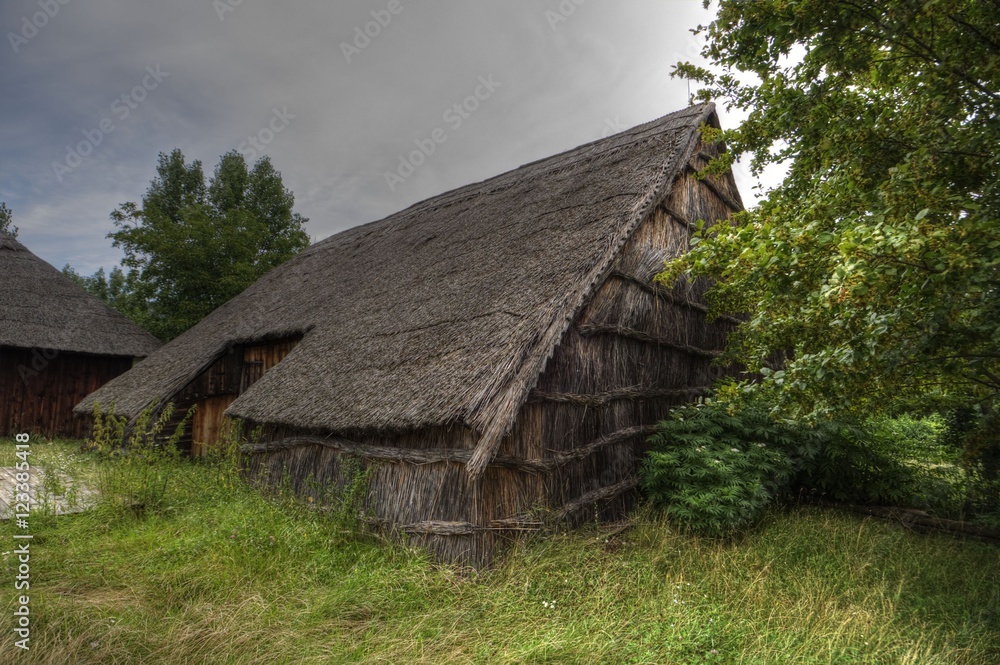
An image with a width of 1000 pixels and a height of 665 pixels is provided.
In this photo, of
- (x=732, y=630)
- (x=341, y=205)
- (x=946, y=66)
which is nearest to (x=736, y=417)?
(x=732, y=630)

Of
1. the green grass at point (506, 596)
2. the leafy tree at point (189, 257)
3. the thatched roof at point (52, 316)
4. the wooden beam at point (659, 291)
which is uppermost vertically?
the leafy tree at point (189, 257)

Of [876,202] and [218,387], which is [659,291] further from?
[218,387]

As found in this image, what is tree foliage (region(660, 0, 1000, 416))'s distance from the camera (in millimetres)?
3025

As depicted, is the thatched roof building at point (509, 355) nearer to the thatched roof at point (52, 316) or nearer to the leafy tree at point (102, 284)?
the thatched roof at point (52, 316)

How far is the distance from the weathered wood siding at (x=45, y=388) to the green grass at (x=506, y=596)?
11.0 m

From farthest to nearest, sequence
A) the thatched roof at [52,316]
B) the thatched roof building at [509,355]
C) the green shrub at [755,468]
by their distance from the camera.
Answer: the thatched roof at [52,316] < the green shrub at [755,468] < the thatched roof building at [509,355]

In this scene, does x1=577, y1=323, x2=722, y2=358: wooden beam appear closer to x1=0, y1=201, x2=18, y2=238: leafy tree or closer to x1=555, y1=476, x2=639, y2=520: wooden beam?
x1=555, y1=476, x2=639, y2=520: wooden beam

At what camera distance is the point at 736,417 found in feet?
21.5

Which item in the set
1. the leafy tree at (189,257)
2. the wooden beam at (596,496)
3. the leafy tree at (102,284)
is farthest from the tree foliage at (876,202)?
the leafy tree at (102,284)

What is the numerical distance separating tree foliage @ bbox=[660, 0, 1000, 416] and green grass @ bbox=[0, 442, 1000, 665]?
157cm

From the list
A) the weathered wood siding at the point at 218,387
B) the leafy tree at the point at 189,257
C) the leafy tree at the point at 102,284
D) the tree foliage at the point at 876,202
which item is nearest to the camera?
Answer: the tree foliage at the point at 876,202

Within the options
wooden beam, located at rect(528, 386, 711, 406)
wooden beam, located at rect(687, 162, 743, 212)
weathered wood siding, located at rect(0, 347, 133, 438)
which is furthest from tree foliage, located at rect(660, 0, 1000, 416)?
weathered wood siding, located at rect(0, 347, 133, 438)

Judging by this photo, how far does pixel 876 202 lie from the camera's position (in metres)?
3.50

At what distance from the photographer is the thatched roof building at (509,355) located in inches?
197
